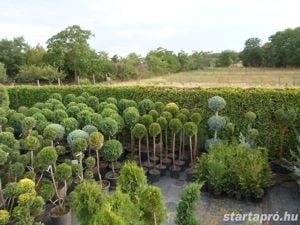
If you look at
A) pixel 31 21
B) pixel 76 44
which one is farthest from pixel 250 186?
pixel 76 44

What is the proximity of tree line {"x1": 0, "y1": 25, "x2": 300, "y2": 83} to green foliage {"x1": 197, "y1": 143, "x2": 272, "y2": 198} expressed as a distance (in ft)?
44.3

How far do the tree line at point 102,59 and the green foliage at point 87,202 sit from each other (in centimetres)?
1511

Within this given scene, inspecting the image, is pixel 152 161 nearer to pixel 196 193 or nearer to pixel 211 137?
pixel 211 137

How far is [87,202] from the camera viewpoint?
10.3 feet

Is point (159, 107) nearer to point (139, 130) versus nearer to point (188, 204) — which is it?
point (139, 130)

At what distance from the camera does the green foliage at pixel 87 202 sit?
3.04 metres

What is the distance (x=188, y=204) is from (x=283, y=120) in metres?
3.90

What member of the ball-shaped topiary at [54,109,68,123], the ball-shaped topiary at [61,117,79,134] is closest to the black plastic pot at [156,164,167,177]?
the ball-shaped topiary at [61,117,79,134]

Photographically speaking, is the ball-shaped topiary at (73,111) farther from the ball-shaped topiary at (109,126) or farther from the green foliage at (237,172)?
the green foliage at (237,172)

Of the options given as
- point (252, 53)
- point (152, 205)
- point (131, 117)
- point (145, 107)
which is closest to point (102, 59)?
point (252, 53)

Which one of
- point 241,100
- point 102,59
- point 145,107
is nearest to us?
point 241,100

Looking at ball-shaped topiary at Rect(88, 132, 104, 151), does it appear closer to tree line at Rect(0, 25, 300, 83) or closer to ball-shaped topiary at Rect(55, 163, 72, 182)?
ball-shaped topiary at Rect(55, 163, 72, 182)

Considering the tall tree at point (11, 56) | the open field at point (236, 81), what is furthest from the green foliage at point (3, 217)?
the tall tree at point (11, 56)

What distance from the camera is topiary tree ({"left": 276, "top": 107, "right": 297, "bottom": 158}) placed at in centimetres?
621
